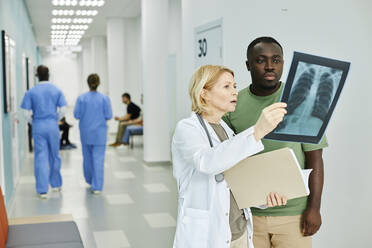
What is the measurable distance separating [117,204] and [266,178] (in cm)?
448

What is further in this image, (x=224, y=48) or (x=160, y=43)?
(x=160, y=43)

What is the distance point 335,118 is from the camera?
10.4 ft

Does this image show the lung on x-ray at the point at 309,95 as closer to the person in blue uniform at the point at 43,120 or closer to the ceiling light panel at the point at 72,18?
the person in blue uniform at the point at 43,120

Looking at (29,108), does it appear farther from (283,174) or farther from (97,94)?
(283,174)

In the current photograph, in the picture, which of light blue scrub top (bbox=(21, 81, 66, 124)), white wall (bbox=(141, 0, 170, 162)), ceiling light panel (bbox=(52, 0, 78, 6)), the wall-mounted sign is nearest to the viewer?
the wall-mounted sign

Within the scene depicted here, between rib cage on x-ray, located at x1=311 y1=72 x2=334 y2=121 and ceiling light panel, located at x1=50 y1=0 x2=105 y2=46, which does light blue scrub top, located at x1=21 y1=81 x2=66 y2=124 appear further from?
ceiling light panel, located at x1=50 y1=0 x2=105 y2=46

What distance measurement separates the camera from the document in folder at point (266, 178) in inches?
71.7

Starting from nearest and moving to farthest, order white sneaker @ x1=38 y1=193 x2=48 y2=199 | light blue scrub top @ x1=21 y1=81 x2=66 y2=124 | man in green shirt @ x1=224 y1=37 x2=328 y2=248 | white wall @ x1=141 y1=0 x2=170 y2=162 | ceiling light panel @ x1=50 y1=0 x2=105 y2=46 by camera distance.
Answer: man in green shirt @ x1=224 y1=37 x2=328 y2=248 < light blue scrub top @ x1=21 y1=81 x2=66 y2=124 < white sneaker @ x1=38 y1=193 x2=48 y2=199 < white wall @ x1=141 y1=0 x2=170 y2=162 < ceiling light panel @ x1=50 y1=0 x2=105 y2=46

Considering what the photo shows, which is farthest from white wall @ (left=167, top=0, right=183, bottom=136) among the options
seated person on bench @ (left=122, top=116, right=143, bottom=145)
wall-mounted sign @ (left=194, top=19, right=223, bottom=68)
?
wall-mounted sign @ (left=194, top=19, right=223, bottom=68)

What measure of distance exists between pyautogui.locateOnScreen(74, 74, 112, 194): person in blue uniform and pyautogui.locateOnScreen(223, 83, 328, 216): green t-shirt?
4.69 metres

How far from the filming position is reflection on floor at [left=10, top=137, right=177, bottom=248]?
4.77 metres

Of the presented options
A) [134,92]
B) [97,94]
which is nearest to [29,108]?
[97,94]

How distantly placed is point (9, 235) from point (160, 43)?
238 inches

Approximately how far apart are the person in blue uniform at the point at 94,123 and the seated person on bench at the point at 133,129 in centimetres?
487
